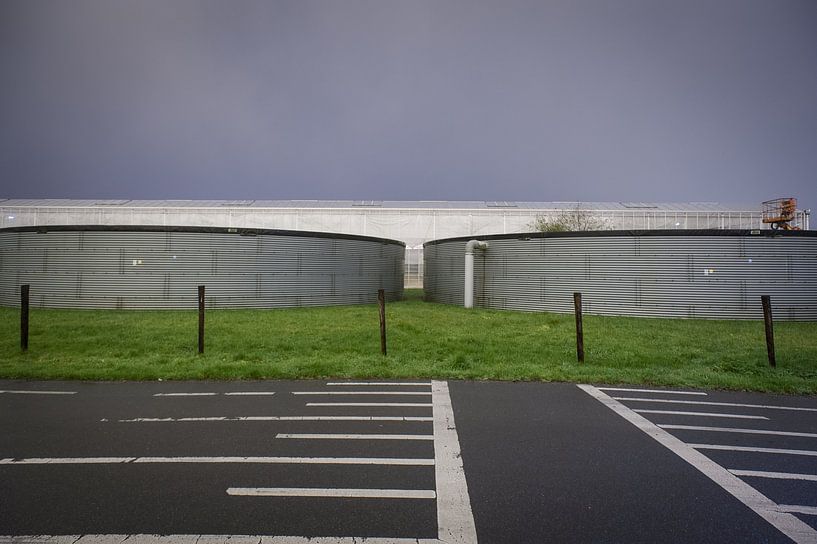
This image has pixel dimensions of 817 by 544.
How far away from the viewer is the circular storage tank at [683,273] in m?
16.6

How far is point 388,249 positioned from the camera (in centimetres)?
2558

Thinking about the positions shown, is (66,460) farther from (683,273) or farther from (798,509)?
(683,273)

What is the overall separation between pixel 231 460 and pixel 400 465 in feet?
5.03

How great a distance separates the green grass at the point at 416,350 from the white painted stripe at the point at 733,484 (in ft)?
7.60

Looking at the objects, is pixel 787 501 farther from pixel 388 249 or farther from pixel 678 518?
pixel 388 249

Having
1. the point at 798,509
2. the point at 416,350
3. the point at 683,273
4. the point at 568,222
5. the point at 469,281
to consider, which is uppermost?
the point at 568,222

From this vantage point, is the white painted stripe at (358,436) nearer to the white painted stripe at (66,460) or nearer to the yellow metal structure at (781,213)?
the white painted stripe at (66,460)

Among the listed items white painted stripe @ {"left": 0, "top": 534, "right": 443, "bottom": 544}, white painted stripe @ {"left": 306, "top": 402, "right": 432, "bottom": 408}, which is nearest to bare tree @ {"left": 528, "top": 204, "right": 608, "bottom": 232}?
white painted stripe @ {"left": 306, "top": 402, "right": 432, "bottom": 408}

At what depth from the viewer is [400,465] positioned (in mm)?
4156

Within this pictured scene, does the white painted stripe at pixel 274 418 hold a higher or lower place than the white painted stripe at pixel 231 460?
higher

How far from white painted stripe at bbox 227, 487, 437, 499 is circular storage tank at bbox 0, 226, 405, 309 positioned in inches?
646

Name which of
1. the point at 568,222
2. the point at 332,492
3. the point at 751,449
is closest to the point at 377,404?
the point at 332,492

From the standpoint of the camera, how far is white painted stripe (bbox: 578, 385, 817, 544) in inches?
123

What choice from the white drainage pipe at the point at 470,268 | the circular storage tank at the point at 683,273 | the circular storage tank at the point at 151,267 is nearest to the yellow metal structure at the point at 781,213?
the circular storage tank at the point at 683,273
